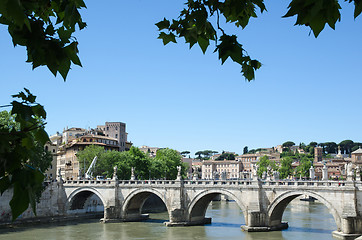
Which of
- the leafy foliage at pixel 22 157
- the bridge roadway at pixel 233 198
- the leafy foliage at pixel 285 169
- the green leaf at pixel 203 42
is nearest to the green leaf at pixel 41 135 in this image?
the leafy foliage at pixel 22 157

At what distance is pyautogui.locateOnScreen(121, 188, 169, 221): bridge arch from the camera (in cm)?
3886

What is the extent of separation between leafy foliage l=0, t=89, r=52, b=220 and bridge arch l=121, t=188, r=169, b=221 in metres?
36.2

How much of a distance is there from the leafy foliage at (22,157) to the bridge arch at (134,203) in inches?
1427

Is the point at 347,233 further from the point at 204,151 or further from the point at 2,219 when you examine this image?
the point at 204,151

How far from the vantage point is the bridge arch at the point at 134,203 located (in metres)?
38.9

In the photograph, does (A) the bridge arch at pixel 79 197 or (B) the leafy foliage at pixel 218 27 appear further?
(A) the bridge arch at pixel 79 197

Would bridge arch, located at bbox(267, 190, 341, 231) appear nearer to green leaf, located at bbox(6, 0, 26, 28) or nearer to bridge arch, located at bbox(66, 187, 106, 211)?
bridge arch, located at bbox(66, 187, 106, 211)

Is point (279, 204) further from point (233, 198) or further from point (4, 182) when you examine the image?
point (4, 182)

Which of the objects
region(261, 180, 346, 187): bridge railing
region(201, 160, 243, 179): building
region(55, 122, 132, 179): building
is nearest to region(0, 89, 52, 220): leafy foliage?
region(261, 180, 346, 187): bridge railing

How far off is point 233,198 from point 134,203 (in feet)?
36.7

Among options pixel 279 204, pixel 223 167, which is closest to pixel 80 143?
pixel 279 204

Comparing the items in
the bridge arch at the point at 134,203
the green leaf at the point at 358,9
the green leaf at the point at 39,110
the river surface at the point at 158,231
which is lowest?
the river surface at the point at 158,231

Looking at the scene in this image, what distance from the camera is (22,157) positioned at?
2.17 meters

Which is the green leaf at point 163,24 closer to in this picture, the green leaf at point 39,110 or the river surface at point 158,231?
the green leaf at point 39,110
